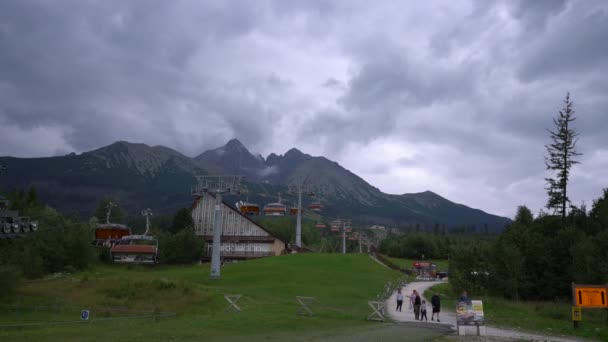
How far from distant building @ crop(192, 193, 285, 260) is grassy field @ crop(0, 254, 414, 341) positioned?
40005 mm

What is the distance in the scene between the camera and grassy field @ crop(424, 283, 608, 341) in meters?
28.7

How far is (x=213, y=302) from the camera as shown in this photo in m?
38.0

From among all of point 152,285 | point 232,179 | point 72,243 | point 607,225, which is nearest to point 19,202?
point 72,243

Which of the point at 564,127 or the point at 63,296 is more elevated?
the point at 564,127

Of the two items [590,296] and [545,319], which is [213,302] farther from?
[590,296]

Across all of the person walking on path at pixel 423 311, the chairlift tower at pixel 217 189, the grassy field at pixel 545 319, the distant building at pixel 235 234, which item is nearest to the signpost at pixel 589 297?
the grassy field at pixel 545 319

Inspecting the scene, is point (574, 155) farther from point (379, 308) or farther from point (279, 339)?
point (279, 339)

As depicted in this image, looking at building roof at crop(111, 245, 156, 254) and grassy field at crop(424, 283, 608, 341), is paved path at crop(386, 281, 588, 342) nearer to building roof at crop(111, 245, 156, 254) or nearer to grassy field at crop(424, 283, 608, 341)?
grassy field at crop(424, 283, 608, 341)

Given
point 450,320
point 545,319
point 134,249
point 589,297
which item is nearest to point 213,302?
point 450,320

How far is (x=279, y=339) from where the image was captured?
2159cm

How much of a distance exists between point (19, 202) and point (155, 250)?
1429 inches

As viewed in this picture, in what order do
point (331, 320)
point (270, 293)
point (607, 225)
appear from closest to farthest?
A: 1. point (331, 320)
2. point (270, 293)
3. point (607, 225)

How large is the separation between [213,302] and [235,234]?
75965 mm

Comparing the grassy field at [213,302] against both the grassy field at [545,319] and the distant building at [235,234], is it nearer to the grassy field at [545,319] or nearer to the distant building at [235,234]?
the grassy field at [545,319]
